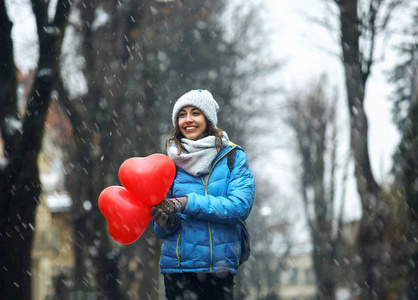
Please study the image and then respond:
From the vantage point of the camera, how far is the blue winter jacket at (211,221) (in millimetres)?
3119

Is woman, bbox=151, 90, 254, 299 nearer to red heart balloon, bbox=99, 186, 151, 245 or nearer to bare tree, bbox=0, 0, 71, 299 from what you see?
Answer: red heart balloon, bbox=99, 186, 151, 245

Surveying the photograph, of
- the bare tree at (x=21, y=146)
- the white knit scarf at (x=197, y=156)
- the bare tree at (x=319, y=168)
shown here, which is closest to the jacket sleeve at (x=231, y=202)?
the white knit scarf at (x=197, y=156)

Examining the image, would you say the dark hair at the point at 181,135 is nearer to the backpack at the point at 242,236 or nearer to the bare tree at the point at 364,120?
the backpack at the point at 242,236

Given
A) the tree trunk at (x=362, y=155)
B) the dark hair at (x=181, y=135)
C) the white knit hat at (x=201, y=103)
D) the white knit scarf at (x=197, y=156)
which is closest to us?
the white knit scarf at (x=197, y=156)

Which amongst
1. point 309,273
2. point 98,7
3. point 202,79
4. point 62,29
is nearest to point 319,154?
point 202,79

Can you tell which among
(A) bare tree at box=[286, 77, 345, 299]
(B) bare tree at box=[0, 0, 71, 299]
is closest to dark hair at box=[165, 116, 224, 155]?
(B) bare tree at box=[0, 0, 71, 299]

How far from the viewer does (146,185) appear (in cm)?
318

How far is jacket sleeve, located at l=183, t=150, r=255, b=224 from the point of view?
3.09 meters

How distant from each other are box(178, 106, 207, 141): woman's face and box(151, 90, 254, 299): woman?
83mm

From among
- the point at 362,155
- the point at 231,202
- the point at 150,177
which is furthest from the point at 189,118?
the point at 362,155

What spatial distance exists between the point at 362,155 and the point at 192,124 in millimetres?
7336

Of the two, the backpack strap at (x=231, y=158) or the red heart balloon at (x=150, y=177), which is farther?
the backpack strap at (x=231, y=158)

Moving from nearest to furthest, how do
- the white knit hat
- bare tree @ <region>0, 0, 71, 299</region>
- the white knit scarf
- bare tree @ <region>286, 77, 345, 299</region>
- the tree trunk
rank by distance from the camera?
the white knit scarf < the white knit hat < bare tree @ <region>0, 0, 71, 299</region> < the tree trunk < bare tree @ <region>286, 77, 345, 299</region>

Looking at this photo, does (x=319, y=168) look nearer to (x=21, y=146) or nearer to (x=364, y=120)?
(x=364, y=120)
